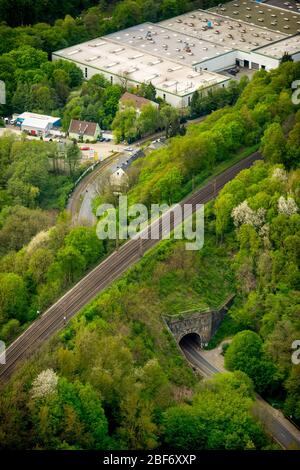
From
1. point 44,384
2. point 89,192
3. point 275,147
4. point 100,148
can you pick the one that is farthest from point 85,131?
point 44,384

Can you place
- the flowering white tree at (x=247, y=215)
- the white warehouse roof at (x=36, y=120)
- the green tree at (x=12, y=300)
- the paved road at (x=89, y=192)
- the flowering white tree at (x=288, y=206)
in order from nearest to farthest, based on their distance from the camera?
the green tree at (x=12, y=300)
the flowering white tree at (x=288, y=206)
the flowering white tree at (x=247, y=215)
the paved road at (x=89, y=192)
the white warehouse roof at (x=36, y=120)

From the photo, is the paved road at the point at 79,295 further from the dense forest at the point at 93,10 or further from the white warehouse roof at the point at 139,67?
the dense forest at the point at 93,10

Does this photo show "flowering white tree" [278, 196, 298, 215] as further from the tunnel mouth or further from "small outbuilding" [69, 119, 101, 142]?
"small outbuilding" [69, 119, 101, 142]

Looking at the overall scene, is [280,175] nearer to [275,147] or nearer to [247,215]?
[275,147]

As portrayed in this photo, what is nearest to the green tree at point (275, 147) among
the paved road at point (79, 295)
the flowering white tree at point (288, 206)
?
the paved road at point (79, 295)
